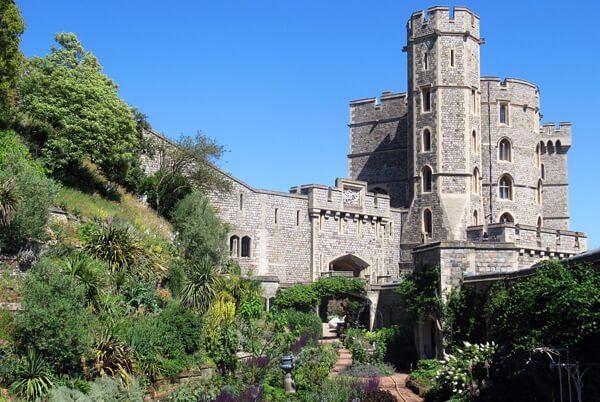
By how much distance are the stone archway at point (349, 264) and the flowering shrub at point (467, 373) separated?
66.3 ft

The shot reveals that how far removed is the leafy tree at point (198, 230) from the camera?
91.5 ft

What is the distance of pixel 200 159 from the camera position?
32.2m

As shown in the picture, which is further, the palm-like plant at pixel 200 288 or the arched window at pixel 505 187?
the arched window at pixel 505 187

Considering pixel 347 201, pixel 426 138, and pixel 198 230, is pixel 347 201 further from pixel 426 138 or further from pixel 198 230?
pixel 198 230

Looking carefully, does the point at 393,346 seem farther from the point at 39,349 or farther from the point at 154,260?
the point at 39,349

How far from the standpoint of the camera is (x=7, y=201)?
17469 mm

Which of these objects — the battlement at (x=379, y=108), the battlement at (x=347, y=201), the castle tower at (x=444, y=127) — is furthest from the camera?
the battlement at (x=379, y=108)

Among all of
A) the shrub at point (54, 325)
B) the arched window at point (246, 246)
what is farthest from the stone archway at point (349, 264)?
the shrub at point (54, 325)

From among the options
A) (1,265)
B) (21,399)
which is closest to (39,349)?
Result: (21,399)

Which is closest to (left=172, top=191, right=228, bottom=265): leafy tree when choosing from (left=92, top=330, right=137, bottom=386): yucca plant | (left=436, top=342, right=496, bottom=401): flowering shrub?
(left=92, top=330, right=137, bottom=386): yucca plant

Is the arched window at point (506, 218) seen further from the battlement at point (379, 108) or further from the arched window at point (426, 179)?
the battlement at point (379, 108)

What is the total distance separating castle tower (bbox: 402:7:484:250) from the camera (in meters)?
37.8

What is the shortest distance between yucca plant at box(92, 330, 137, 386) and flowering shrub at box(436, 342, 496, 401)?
741 cm

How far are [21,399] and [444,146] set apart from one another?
29.2 m
